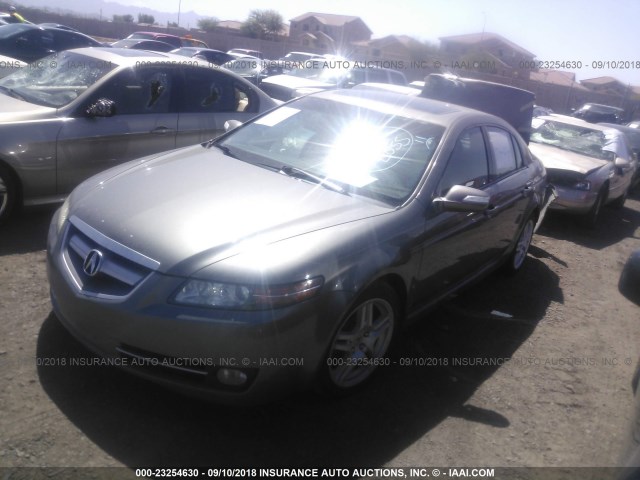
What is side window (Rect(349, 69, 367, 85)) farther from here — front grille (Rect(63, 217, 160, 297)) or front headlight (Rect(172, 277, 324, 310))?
front headlight (Rect(172, 277, 324, 310))

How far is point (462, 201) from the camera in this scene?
3.55 metres

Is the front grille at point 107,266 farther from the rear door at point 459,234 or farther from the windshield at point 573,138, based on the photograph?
the windshield at point 573,138

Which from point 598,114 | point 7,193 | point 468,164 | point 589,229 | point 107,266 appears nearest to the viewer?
point 107,266

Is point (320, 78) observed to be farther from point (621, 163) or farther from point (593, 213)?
point (593, 213)

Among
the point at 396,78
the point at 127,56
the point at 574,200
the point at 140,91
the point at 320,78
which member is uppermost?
the point at 396,78

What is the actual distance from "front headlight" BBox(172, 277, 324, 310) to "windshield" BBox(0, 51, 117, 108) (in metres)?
3.34

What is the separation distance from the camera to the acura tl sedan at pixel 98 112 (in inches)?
186

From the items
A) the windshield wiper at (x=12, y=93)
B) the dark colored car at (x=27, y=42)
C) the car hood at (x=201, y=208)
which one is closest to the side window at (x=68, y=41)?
the dark colored car at (x=27, y=42)

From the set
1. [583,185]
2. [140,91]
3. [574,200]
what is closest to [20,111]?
[140,91]

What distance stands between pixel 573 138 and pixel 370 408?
773 cm

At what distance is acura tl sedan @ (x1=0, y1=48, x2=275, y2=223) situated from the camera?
186 inches

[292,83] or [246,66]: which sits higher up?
[246,66]

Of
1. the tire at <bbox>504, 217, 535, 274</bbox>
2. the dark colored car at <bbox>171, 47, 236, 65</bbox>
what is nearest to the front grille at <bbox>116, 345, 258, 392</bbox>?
the tire at <bbox>504, 217, 535, 274</bbox>

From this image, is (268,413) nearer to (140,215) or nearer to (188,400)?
(188,400)
